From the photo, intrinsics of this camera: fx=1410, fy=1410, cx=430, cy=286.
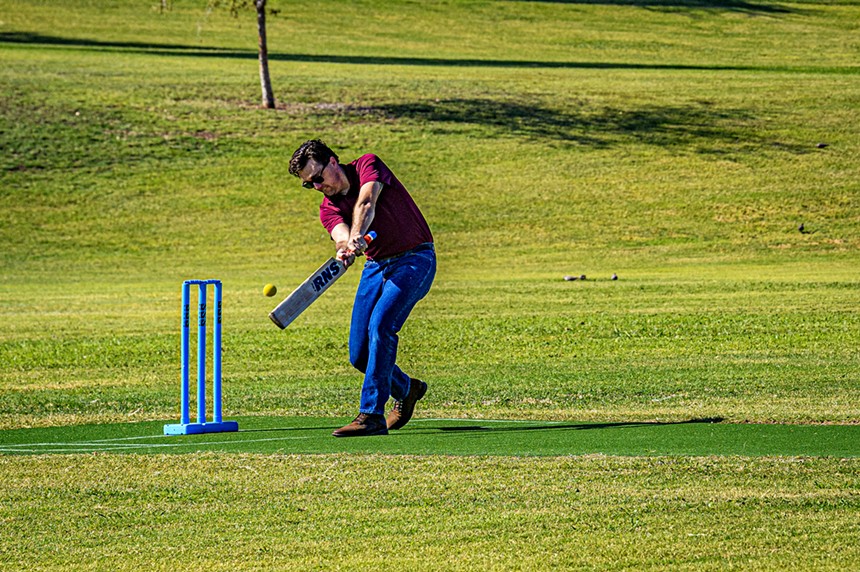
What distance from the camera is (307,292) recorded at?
32.3ft

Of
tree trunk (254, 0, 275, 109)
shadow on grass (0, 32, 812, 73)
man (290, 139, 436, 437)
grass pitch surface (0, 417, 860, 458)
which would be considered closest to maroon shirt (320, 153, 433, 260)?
man (290, 139, 436, 437)

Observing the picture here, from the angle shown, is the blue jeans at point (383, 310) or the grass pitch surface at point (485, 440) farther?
the blue jeans at point (383, 310)

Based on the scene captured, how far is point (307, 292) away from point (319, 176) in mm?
813

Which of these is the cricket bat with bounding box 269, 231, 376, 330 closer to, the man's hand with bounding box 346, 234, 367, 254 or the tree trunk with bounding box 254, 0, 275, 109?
the man's hand with bounding box 346, 234, 367, 254

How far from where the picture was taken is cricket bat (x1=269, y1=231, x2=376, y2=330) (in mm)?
9750

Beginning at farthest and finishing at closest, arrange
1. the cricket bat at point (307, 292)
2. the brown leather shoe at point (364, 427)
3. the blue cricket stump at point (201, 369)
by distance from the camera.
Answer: the blue cricket stump at point (201, 369)
the brown leather shoe at point (364, 427)
the cricket bat at point (307, 292)

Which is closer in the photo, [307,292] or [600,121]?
[307,292]

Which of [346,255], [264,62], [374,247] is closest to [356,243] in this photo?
[346,255]

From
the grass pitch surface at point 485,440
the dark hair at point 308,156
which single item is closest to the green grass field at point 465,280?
the grass pitch surface at point 485,440

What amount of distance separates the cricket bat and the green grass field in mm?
928

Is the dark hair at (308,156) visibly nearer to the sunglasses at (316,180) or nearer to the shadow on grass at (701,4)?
the sunglasses at (316,180)

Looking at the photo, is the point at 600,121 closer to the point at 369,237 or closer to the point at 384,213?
the point at 384,213

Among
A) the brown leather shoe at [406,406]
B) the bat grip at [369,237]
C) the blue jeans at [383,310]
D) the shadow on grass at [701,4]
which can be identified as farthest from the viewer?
the shadow on grass at [701,4]

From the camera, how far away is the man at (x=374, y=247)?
969 centimetres
